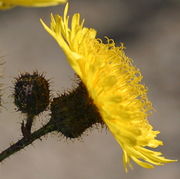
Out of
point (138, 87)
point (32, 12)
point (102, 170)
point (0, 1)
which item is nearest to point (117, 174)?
point (102, 170)

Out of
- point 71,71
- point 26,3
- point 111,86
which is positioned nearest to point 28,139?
point 111,86

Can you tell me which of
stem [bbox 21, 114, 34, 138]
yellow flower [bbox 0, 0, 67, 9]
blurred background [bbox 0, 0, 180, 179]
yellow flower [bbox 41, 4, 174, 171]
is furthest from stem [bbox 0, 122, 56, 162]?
blurred background [bbox 0, 0, 180, 179]

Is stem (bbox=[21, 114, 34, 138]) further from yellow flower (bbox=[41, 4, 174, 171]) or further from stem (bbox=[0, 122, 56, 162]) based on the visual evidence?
yellow flower (bbox=[41, 4, 174, 171])

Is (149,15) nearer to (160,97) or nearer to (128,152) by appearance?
(160,97)

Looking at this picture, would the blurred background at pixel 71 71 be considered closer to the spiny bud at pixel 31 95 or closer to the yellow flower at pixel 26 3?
the spiny bud at pixel 31 95

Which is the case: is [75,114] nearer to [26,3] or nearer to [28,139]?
[28,139]

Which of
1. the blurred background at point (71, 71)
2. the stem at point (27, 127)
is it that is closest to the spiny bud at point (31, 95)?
the stem at point (27, 127)
